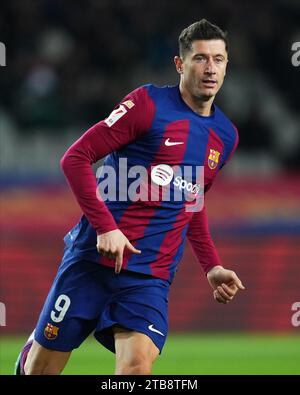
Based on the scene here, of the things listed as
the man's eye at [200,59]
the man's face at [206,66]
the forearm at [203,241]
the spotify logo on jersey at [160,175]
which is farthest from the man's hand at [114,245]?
the man's eye at [200,59]

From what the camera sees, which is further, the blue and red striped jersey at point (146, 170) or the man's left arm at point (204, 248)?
the man's left arm at point (204, 248)

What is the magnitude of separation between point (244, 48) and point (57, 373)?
1045 cm

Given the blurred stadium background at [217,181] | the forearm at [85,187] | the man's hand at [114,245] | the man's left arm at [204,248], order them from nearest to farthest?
the man's hand at [114,245], the forearm at [85,187], the man's left arm at [204,248], the blurred stadium background at [217,181]

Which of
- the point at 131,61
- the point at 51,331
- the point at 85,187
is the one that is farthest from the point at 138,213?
the point at 131,61

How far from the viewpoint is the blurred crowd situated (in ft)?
44.5

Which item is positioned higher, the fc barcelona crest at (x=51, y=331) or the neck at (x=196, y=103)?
the neck at (x=196, y=103)

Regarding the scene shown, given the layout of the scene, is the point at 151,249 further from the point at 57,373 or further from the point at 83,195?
the point at 57,373

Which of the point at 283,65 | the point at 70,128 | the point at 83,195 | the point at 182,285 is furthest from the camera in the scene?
the point at 283,65

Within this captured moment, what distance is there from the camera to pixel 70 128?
43.8ft

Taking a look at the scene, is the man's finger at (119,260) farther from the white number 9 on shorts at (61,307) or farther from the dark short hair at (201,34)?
the dark short hair at (201,34)

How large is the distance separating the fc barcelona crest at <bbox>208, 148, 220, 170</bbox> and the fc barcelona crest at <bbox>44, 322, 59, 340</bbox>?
118 centimetres

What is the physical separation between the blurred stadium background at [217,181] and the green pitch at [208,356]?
2 cm

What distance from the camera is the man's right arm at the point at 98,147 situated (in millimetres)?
5000

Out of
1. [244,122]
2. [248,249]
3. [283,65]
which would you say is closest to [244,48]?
[283,65]
